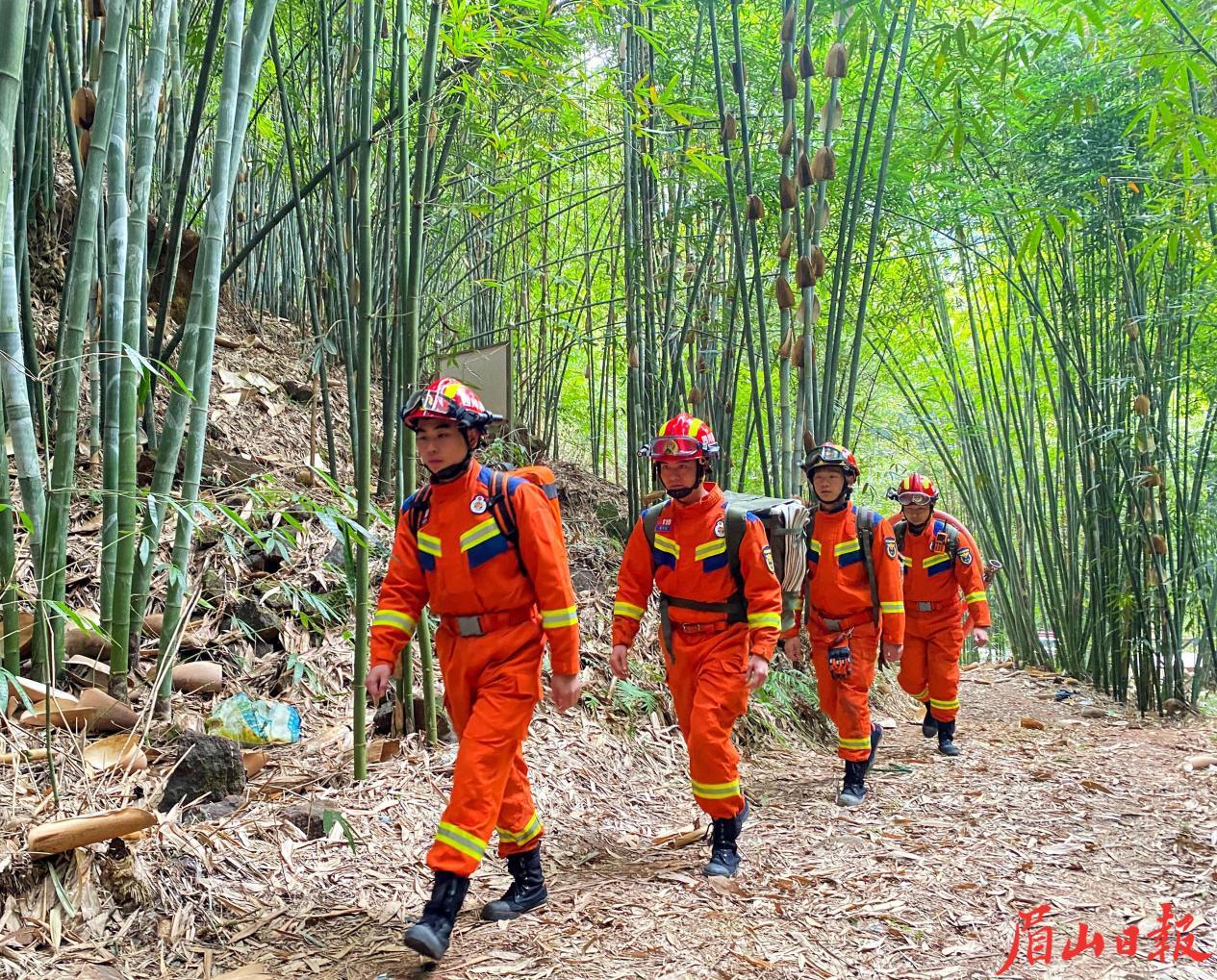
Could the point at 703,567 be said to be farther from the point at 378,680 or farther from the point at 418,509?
the point at 378,680

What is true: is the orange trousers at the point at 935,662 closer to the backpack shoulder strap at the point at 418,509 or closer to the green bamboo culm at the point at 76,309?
the backpack shoulder strap at the point at 418,509

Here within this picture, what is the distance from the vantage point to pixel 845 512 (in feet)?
12.6

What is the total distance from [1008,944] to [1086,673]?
629 centimetres

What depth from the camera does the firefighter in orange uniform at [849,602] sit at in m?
3.72

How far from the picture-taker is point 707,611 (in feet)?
9.80

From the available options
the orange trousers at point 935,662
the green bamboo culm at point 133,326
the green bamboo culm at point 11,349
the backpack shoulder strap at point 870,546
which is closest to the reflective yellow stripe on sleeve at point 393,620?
the green bamboo culm at point 133,326

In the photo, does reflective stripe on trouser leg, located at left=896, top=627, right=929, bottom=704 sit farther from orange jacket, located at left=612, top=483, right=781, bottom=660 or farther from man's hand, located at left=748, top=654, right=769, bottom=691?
man's hand, located at left=748, top=654, right=769, bottom=691

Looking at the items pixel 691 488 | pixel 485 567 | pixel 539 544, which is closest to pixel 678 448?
pixel 691 488

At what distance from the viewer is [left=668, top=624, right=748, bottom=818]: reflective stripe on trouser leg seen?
280 cm

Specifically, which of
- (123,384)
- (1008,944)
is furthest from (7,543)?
(1008,944)

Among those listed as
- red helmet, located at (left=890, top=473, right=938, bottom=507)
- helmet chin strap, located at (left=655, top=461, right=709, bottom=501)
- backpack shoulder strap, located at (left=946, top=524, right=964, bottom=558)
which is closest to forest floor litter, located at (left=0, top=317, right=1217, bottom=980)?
backpack shoulder strap, located at (left=946, top=524, right=964, bottom=558)

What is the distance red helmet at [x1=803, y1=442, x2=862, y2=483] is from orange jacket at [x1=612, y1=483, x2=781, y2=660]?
81 cm

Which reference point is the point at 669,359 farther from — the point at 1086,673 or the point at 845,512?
the point at 1086,673

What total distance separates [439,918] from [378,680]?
1.98ft
